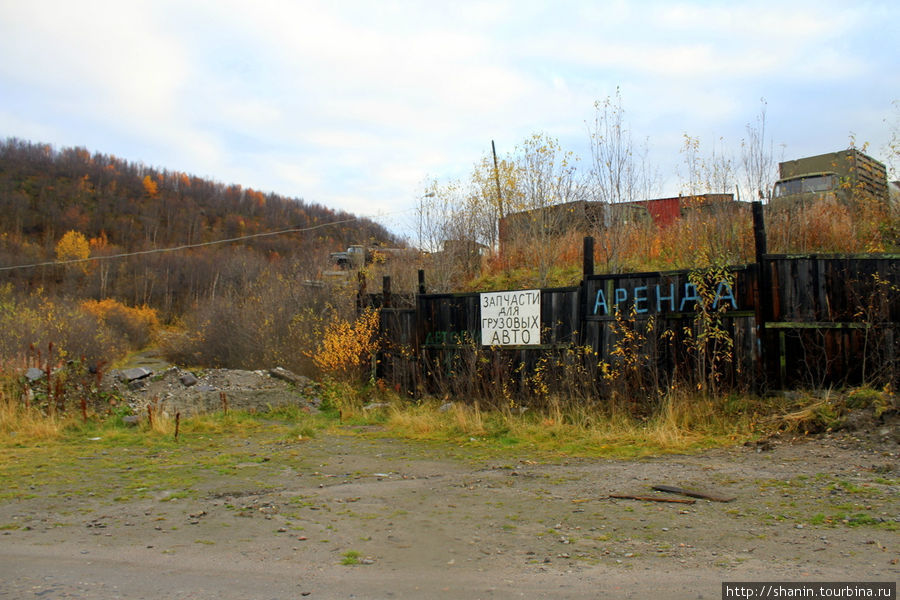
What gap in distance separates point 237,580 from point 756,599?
288 cm

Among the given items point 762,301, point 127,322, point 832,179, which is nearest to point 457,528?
point 762,301

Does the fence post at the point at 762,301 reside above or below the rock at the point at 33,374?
above

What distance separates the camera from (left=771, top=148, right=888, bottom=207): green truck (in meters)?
12.7

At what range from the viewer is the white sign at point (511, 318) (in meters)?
10.2

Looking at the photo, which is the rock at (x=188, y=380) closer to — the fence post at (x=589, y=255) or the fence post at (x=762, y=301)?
the fence post at (x=589, y=255)

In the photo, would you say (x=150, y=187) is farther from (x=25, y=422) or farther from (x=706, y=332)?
(x=706, y=332)

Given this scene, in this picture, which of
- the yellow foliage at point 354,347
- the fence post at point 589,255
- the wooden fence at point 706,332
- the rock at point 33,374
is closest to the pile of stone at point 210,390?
the yellow foliage at point 354,347

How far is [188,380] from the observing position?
12.7 meters

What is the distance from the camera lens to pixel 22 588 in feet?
12.3

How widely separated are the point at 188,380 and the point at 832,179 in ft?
45.8

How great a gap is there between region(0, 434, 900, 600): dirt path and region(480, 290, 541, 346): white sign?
3.32 metres

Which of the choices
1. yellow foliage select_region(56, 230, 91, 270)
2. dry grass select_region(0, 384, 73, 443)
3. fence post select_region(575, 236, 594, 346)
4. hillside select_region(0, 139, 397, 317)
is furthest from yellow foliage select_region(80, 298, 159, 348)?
fence post select_region(575, 236, 594, 346)

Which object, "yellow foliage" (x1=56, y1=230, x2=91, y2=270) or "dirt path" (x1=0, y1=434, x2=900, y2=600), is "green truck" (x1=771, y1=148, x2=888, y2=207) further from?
"yellow foliage" (x1=56, y1=230, x2=91, y2=270)

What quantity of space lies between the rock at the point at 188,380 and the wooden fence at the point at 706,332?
16.6 feet
